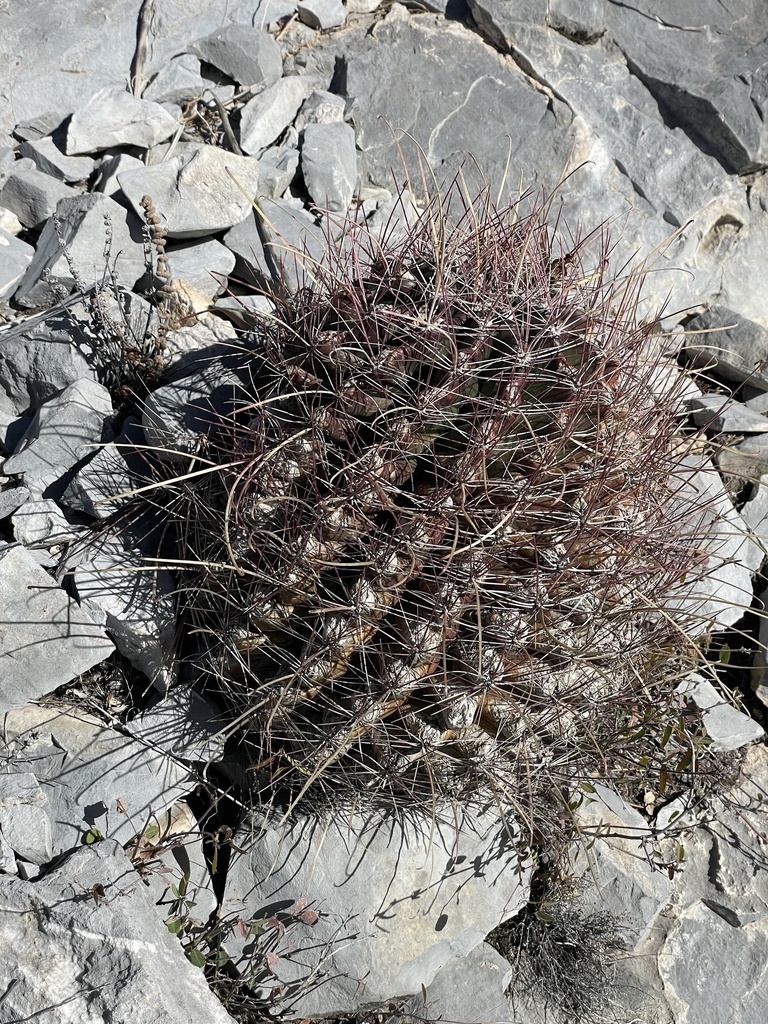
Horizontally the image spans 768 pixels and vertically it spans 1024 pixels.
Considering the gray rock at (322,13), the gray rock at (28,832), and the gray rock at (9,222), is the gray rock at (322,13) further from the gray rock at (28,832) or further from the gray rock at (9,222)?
the gray rock at (28,832)

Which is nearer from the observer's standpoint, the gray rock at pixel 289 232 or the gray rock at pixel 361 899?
the gray rock at pixel 361 899

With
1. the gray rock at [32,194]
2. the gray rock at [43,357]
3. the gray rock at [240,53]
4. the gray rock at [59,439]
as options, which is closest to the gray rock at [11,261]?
the gray rock at [32,194]

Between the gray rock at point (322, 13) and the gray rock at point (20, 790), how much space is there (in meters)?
3.76

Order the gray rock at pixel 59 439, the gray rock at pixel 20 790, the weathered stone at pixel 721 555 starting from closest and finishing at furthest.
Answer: the gray rock at pixel 20 790 → the gray rock at pixel 59 439 → the weathered stone at pixel 721 555

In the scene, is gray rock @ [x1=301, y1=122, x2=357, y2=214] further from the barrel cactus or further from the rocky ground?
the barrel cactus

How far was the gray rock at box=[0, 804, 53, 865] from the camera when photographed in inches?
89.7

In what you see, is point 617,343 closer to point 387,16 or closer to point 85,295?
point 85,295

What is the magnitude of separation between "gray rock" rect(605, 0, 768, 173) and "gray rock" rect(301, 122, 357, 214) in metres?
1.71

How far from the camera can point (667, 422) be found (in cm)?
248

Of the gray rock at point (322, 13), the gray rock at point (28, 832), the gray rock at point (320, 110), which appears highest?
the gray rock at point (322, 13)

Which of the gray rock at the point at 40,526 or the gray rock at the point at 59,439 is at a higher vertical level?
the gray rock at the point at 59,439

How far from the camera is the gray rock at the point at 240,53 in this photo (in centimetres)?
406

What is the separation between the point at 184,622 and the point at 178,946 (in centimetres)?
84

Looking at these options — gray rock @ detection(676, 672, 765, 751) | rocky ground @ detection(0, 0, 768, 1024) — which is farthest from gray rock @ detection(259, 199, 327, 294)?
gray rock @ detection(676, 672, 765, 751)
